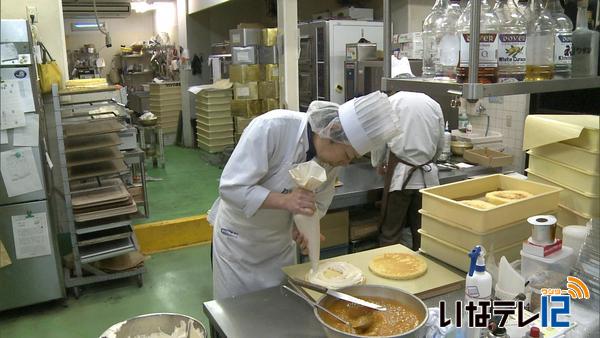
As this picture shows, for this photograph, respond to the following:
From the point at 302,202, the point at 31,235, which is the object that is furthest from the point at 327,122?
the point at 31,235

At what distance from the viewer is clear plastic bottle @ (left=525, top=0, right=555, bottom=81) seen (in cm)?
162

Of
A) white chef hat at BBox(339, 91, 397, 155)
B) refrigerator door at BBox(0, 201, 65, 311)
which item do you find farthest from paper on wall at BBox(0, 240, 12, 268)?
white chef hat at BBox(339, 91, 397, 155)

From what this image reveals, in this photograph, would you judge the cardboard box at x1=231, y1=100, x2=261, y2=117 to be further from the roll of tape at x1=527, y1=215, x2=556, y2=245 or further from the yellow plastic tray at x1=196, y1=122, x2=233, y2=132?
the roll of tape at x1=527, y1=215, x2=556, y2=245

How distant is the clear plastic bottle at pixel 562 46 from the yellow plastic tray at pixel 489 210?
0.50 meters

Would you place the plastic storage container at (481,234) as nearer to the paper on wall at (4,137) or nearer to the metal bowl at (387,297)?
the metal bowl at (387,297)

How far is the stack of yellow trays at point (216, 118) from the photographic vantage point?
295 inches

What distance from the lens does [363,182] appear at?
144 inches

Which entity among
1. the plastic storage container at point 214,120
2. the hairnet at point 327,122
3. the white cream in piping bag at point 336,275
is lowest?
the white cream in piping bag at point 336,275

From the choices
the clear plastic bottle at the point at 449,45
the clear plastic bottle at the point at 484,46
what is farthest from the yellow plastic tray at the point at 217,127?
the clear plastic bottle at the point at 484,46

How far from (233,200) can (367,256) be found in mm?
578

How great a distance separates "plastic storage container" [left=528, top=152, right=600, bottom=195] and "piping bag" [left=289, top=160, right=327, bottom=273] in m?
0.95

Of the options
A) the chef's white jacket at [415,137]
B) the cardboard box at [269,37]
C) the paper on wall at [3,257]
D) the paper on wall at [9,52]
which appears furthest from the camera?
the cardboard box at [269,37]

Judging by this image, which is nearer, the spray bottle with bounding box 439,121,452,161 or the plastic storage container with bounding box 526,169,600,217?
the plastic storage container with bounding box 526,169,600,217

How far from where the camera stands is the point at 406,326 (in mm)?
1428
